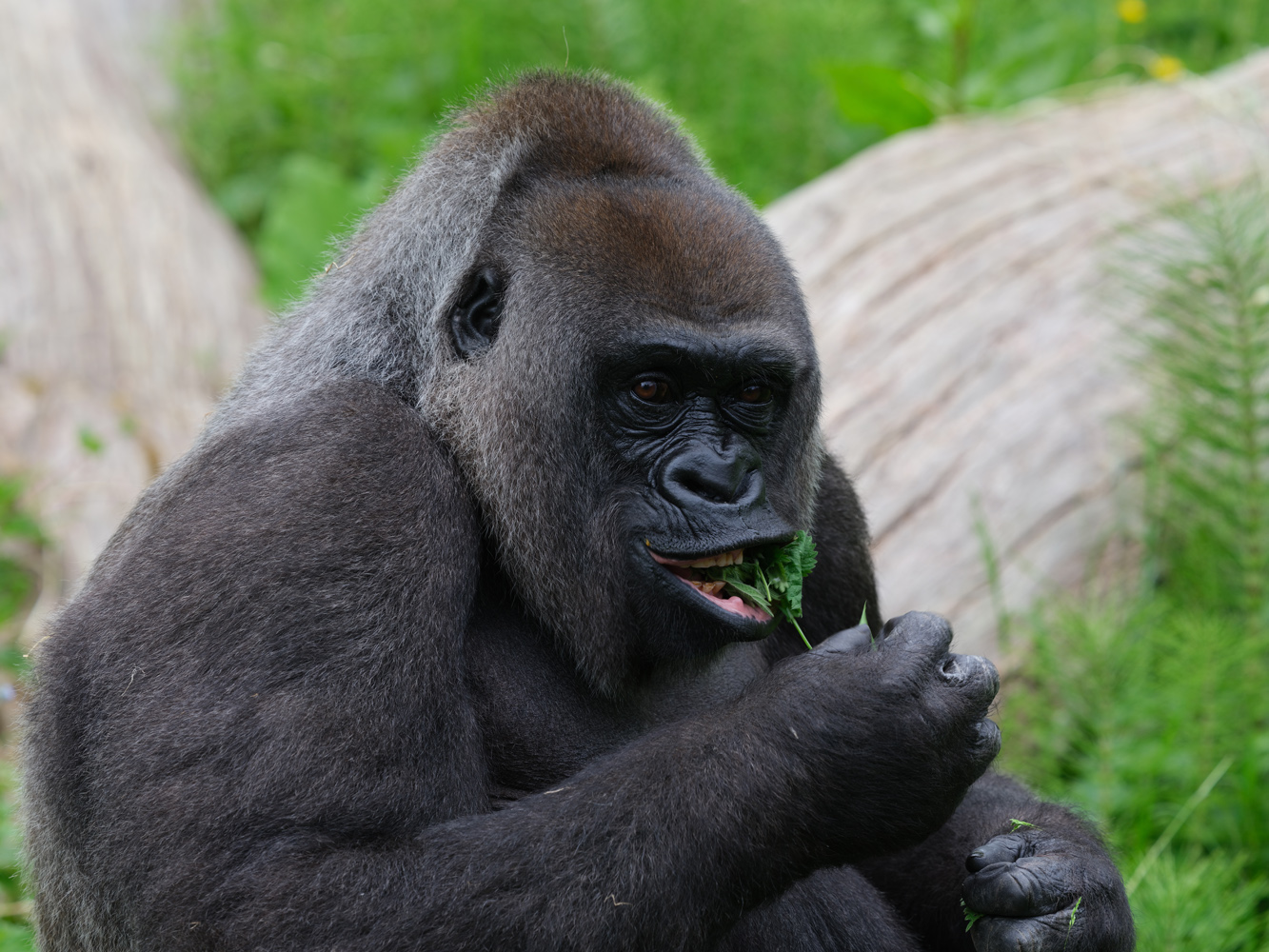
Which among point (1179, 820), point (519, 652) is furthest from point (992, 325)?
point (519, 652)

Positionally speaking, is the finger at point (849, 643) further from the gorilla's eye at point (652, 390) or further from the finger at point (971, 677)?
the gorilla's eye at point (652, 390)

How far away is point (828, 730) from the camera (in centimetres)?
241

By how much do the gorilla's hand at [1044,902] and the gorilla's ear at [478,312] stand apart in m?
1.49

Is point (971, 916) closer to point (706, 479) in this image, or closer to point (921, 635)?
point (921, 635)

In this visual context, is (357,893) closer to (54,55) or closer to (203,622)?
(203,622)

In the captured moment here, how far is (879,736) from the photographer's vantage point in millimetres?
2418

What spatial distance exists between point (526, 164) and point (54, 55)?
17.9 ft

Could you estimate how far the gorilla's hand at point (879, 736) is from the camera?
2.40 m

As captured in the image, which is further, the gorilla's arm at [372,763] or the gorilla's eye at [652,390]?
the gorilla's eye at [652,390]

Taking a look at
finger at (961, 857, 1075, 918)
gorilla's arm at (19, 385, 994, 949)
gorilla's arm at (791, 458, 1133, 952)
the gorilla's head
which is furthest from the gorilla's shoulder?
finger at (961, 857, 1075, 918)

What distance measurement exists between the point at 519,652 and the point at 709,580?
42 centimetres

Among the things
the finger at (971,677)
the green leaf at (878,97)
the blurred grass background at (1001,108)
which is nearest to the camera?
the finger at (971,677)

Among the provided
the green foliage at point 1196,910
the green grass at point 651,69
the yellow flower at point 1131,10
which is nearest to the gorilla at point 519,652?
the green foliage at point 1196,910

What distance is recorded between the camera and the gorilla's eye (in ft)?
8.88
